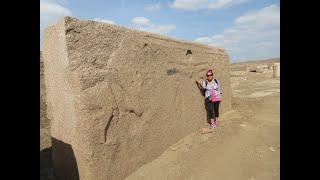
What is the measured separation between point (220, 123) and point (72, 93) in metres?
3.59

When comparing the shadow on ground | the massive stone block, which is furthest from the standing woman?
the shadow on ground

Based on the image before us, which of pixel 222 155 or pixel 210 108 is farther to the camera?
pixel 210 108

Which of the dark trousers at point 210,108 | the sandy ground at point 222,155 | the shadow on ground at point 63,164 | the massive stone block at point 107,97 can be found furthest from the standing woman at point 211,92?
the shadow on ground at point 63,164

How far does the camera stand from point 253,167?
13.1ft

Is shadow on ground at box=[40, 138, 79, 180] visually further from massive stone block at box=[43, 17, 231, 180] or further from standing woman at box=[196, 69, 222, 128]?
standing woman at box=[196, 69, 222, 128]

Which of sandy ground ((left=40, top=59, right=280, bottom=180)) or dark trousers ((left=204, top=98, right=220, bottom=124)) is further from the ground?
dark trousers ((left=204, top=98, right=220, bottom=124))

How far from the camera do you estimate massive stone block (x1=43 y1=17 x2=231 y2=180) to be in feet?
10.6

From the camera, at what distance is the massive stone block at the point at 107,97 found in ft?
10.6

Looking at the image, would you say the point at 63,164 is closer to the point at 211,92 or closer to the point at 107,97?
the point at 107,97

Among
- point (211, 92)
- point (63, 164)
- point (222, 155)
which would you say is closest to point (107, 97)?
point (63, 164)

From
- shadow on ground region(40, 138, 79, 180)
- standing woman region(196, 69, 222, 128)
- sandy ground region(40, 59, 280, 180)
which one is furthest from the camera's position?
standing woman region(196, 69, 222, 128)

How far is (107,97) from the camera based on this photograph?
3.46 metres
